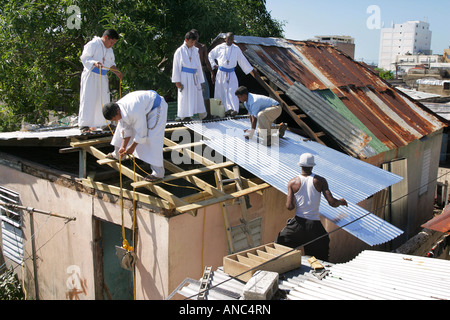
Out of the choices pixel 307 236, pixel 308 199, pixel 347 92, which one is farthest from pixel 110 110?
pixel 347 92

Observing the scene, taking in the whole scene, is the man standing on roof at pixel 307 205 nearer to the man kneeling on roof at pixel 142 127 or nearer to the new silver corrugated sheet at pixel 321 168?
the new silver corrugated sheet at pixel 321 168

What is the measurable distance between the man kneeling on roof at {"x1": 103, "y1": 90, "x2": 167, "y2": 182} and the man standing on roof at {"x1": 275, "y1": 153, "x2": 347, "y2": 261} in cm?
183

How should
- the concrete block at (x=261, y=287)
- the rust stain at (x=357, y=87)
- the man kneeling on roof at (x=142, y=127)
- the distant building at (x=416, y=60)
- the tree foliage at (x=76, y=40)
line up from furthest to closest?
the distant building at (x=416, y=60) → the tree foliage at (x=76, y=40) → the rust stain at (x=357, y=87) → the man kneeling on roof at (x=142, y=127) → the concrete block at (x=261, y=287)

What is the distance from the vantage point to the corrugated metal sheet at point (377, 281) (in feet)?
12.3

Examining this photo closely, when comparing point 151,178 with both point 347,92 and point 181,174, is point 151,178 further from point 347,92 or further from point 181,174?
point 347,92

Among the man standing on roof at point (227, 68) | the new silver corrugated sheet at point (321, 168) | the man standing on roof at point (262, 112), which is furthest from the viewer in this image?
the man standing on roof at point (227, 68)

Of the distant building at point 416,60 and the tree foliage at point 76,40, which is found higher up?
the distant building at point 416,60

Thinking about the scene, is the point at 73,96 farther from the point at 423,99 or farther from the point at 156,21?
the point at 423,99

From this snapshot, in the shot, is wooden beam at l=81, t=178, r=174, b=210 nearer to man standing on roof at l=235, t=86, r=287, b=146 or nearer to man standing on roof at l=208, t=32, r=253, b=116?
man standing on roof at l=235, t=86, r=287, b=146

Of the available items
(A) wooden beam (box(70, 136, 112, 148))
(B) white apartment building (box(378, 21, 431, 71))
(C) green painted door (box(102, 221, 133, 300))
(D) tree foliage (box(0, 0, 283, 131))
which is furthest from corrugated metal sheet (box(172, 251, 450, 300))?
(B) white apartment building (box(378, 21, 431, 71))

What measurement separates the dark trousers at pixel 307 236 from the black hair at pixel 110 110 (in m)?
2.66

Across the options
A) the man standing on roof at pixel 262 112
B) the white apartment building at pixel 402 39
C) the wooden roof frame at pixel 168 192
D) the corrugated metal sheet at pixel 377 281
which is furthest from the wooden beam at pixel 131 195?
the white apartment building at pixel 402 39

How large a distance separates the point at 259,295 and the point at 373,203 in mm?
6545

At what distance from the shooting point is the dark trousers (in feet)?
18.4
